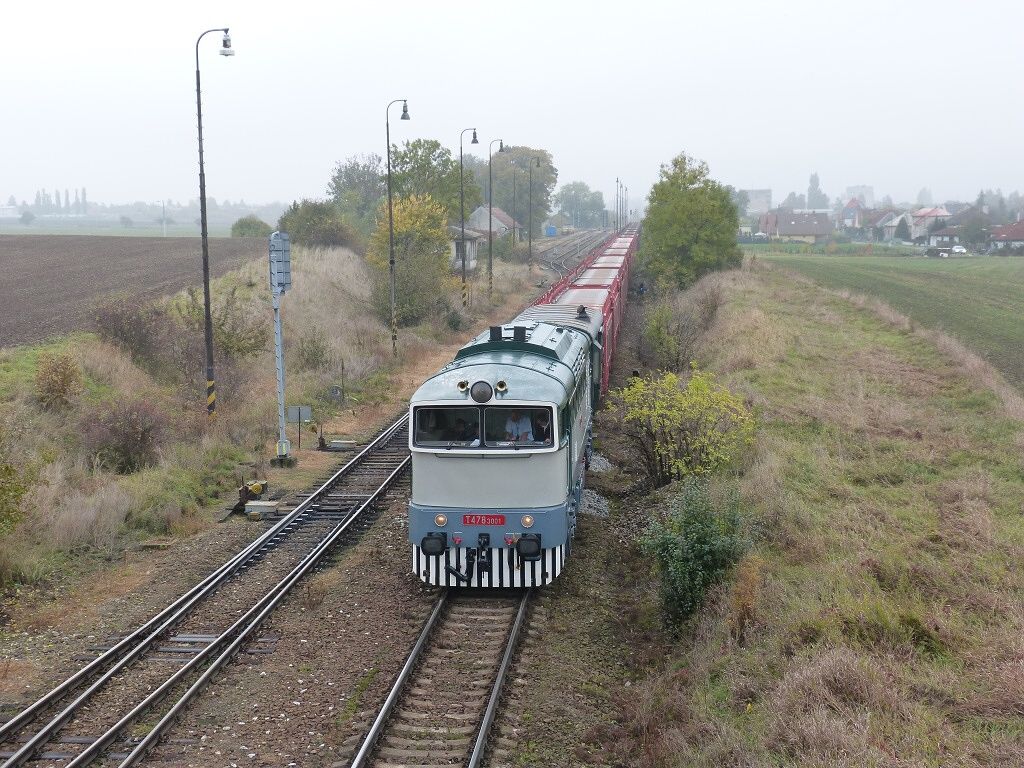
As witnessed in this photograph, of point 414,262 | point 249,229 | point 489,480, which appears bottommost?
point 489,480

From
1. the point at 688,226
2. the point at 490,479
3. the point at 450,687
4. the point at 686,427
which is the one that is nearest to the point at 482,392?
the point at 490,479

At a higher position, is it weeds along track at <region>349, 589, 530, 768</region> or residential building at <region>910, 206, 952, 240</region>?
residential building at <region>910, 206, 952, 240</region>

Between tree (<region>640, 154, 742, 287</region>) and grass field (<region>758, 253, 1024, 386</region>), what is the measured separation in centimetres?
937

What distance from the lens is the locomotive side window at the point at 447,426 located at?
11.9 metres

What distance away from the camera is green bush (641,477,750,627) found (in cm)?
1165

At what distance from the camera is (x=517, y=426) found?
12.0 meters

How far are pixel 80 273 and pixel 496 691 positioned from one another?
4592 centimetres

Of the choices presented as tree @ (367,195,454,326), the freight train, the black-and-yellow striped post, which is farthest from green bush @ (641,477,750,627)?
tree @ (367,195,454,326)

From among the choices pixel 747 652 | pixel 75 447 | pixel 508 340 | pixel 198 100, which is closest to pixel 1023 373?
pixel 508 340

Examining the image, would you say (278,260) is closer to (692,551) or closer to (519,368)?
(519,368)

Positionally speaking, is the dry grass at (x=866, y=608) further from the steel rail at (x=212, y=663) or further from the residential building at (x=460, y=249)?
the residential building at (x=460, y=249)

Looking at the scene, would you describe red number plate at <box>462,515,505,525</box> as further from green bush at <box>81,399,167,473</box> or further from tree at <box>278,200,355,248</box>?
tree at <box>278,200,355,248</box>

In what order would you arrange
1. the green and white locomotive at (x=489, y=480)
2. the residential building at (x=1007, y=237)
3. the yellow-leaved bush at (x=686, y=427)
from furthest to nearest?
the residential building at (x=1007, y=237) → the yellow-leaved bush at (x=686, y=427) → the green and white locomotive at (x=489, y=480)

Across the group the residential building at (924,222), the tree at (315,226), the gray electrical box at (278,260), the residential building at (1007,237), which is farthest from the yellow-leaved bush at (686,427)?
the residential building at (924,222)
